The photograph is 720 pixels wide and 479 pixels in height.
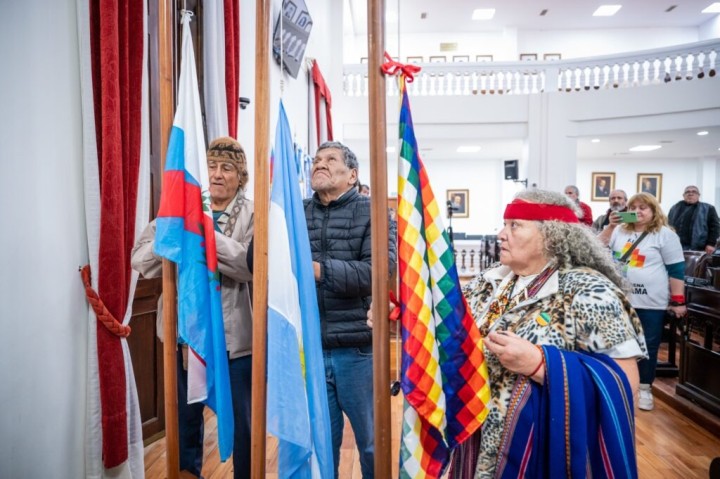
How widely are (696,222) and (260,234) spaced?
5964 mm

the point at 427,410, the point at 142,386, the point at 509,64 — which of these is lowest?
the point at 142,386

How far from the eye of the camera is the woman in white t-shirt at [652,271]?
2.83 m

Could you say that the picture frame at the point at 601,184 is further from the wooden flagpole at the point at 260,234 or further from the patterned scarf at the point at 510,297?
the wooden flagpole at the point at 260,234

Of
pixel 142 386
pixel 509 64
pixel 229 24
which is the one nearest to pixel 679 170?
pixel 509 64

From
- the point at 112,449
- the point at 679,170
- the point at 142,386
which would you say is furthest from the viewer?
the point at 679,170

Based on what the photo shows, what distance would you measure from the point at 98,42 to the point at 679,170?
47.5 feet

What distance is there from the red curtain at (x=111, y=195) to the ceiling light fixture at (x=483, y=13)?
34.2 feet

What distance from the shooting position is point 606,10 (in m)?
10.4

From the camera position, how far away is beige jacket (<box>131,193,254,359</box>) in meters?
1.38

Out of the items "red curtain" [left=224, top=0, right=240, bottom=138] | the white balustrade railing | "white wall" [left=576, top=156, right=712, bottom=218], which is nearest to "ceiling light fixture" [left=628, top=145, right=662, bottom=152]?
"white wall" [left=576, top=156, right=712, bottom=218]

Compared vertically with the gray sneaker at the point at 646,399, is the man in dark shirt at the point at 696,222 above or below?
above

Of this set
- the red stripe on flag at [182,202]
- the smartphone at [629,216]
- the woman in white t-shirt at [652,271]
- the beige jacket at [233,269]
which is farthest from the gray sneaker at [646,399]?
the red stripe on flag at [182,202]

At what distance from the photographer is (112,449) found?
69.6 inches

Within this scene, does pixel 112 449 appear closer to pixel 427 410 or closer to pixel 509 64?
pixel 427 410
